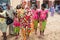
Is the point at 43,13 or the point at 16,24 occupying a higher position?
the point at 43,13

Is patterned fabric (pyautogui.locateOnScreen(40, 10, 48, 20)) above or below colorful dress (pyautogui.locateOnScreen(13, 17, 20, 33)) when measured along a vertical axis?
above

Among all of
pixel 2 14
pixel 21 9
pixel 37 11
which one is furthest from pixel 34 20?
pixel 2 14

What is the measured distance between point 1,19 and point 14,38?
1.39 metres

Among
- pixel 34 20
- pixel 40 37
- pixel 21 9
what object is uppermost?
pixel 21 9

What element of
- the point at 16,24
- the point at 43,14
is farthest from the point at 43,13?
the point at 16,24

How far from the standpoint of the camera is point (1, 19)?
910 centimetres

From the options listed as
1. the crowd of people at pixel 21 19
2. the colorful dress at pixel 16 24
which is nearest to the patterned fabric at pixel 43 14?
the crowd of people at pixel 21 19

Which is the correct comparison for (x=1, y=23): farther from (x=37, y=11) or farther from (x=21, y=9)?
(x=37, y=11)

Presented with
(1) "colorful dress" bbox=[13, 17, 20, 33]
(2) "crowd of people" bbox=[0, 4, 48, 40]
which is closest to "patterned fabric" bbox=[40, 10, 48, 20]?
(2) "crowd of people" bbox=[0, 4, 48, 40]

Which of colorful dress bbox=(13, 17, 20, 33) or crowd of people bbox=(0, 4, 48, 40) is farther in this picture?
colorful dress bbox=(13, 17, 20, 33)

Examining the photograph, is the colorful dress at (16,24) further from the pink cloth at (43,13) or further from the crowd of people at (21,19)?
the pink cloth at (43,13)

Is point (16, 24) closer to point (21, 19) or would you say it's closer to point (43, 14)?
point (21, 19)

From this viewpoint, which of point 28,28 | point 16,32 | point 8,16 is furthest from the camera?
point 16,32

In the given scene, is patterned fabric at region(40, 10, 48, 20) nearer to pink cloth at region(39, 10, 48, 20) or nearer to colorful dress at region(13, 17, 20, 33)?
pink cloth at region(39, 10, 48, 20)
